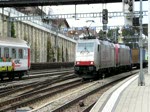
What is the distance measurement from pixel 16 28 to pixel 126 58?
18.7m

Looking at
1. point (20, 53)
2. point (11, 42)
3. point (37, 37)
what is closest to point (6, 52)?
point (11, 42)

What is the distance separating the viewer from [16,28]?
57750mm

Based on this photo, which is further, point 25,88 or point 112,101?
point 25,88

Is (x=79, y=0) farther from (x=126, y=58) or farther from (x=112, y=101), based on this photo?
(x=112, y=101)

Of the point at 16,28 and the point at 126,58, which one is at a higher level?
the point at 16,28

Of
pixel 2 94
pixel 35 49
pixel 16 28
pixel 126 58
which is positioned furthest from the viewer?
pixel 35 49

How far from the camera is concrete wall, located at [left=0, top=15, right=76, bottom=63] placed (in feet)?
175

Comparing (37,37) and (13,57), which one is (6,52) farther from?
(37,37)

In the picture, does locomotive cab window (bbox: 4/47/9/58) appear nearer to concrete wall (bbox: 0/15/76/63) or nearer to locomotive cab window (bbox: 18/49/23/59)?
locomotive cab window (bbox: 18/49/23/59)

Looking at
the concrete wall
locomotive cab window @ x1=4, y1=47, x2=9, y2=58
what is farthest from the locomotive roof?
the concrete wall

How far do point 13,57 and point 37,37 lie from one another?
37.5 m

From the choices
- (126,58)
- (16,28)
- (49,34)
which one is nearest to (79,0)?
(126,58)

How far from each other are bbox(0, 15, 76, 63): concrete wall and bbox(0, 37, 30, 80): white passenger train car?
18673 mm

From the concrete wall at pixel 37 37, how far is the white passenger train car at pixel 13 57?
735 inches
